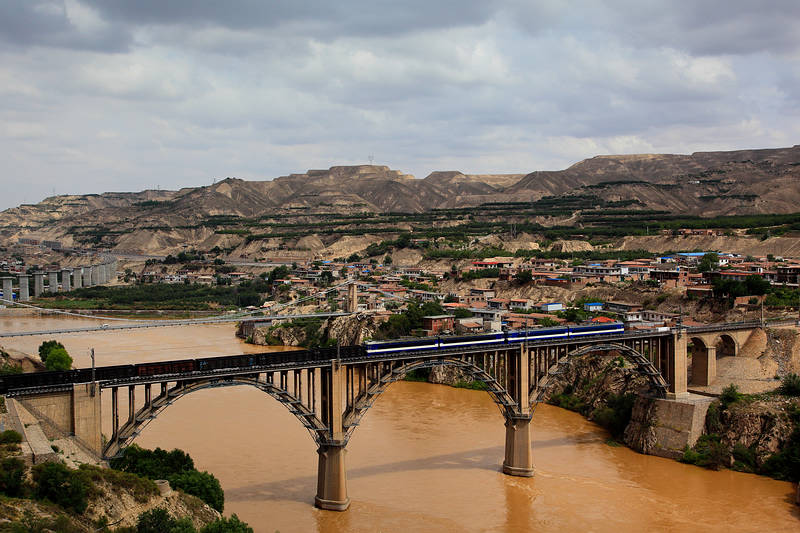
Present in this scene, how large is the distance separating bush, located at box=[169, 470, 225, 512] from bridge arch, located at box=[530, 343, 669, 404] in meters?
15.1

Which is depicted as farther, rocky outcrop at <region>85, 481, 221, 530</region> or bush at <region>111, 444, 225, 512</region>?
bush at <region>111, 444, 225, 512</region>

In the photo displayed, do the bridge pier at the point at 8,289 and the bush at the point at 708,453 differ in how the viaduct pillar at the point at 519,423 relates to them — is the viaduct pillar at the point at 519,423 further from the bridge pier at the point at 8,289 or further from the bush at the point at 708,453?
the bridge pier at the point at 8,289

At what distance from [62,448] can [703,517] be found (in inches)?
913

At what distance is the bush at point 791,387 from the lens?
36.2m

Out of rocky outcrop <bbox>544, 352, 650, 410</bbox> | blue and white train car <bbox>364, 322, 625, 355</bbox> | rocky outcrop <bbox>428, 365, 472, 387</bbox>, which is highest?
blue and white train car <bbox>364, 322, 625, 355</bbox>

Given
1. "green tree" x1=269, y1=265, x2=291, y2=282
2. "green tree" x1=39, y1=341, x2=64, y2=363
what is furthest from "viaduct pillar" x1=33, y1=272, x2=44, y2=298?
"green tree" x1=39, y1=341, x2=64, y2=363

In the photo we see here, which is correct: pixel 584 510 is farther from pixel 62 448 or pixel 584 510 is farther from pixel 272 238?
pixel 272 238

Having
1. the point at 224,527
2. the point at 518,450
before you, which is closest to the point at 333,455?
the point at 224,527

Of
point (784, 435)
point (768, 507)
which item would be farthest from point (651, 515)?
point (784, 435)

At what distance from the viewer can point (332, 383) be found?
90.8ft

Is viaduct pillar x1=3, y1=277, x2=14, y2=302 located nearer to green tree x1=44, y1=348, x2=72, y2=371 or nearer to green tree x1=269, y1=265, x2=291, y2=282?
green tree x1=269, y1=265, x2=291, y2=282

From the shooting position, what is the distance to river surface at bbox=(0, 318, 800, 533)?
90.4ft

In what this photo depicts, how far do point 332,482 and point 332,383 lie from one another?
3.61 meters

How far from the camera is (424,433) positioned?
128ft
